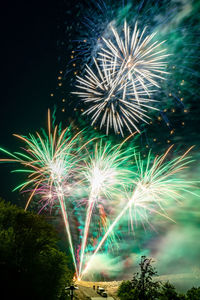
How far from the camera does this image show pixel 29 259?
2019cm

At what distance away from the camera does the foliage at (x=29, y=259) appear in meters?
17.9

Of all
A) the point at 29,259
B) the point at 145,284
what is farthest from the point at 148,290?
the point at 29,259

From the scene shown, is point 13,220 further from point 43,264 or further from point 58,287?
point 58,287

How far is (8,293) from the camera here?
53.4 feet

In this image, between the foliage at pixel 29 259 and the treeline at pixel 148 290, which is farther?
the treeline at pixel 148 290

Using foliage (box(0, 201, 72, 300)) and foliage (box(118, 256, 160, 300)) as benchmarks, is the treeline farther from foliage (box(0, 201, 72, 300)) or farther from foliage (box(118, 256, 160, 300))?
foliage (box(0, 201, 72, 300))

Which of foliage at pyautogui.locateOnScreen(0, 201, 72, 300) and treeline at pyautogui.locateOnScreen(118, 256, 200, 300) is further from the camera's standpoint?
treeline at pyautogui.locateOnScreen(118, 256, 200, 300)

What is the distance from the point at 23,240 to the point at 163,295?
1185 inches

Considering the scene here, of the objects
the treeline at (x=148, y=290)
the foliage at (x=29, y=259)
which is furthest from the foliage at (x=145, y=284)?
the foliage at (x=29, y=259)

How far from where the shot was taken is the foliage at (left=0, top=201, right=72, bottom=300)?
58.6ft

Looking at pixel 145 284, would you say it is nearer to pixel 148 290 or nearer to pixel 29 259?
pixel 148 290

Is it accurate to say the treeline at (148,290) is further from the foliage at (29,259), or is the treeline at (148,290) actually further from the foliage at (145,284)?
the foliage at (29,259)

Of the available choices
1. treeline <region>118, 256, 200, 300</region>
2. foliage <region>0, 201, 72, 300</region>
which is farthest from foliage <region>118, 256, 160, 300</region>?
foliage <region>0, 201, 72, 300</region>

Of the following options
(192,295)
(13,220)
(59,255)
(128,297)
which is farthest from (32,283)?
(192,295)
